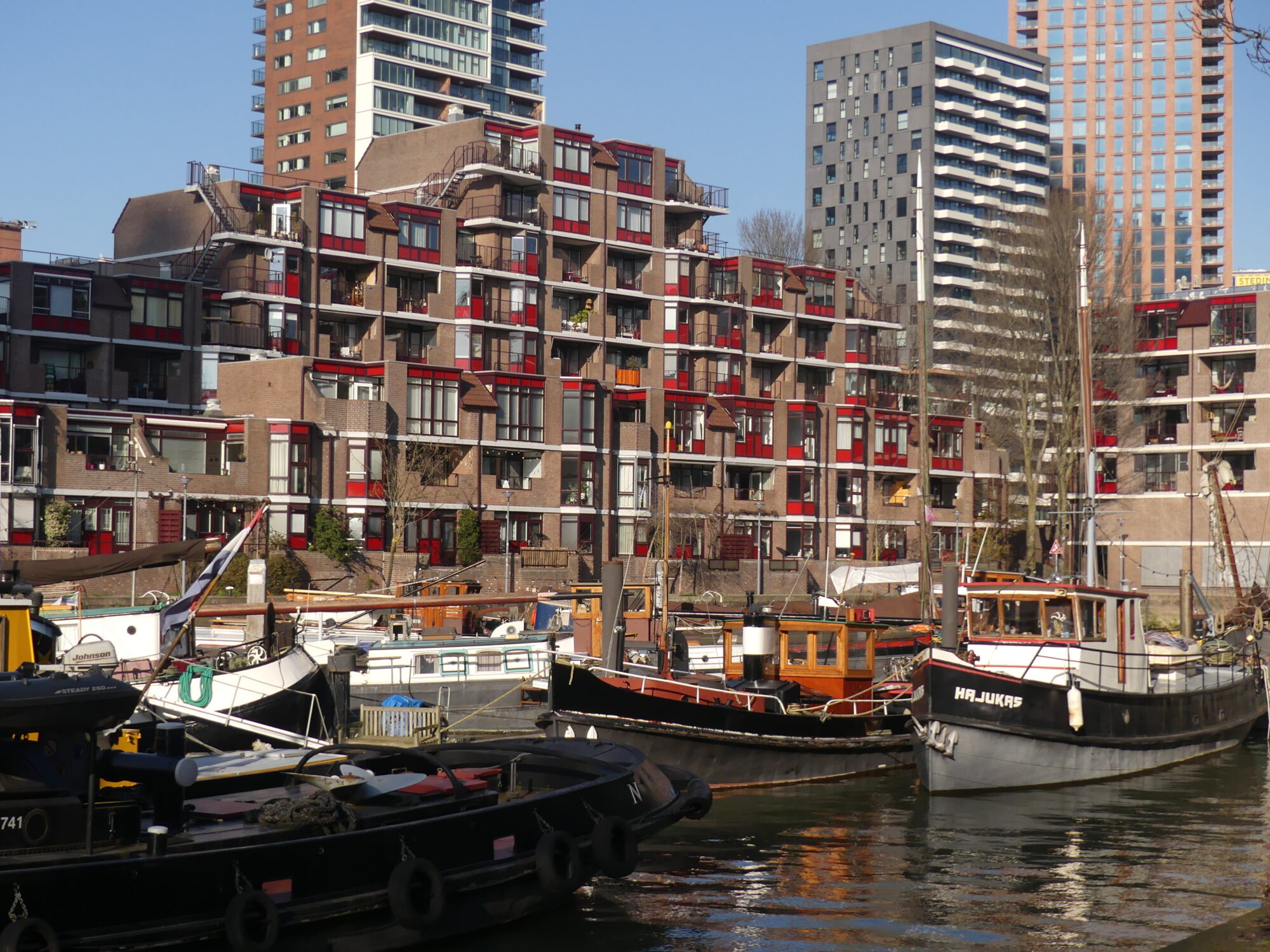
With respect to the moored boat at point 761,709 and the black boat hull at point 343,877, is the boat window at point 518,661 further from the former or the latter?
the black boat hull at point 343,877

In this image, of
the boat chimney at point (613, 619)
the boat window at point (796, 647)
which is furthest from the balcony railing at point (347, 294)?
the boat chimney at point (613, 619)

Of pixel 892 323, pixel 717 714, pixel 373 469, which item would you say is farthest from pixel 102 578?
pixel 892 323

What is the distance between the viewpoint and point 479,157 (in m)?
83.9

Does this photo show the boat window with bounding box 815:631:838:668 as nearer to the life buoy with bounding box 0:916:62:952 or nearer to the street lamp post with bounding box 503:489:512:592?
the life buoy with bounding box 0:916:62:952

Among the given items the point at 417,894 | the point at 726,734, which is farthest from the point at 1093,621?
the point at 417,894

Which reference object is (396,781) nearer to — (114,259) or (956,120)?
(114,259)

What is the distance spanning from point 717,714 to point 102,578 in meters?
40.3

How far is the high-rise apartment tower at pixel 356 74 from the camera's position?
400 feet

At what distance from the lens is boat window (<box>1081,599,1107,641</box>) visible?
2972cm

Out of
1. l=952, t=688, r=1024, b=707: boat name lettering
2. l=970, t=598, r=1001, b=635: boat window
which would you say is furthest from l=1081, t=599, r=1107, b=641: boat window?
l=952, t=688, r=1024, b=707: boat name lettering

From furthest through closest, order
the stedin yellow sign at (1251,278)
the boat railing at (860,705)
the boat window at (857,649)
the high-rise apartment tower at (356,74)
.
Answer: the stedin yellow sign at (1251,278), the high-rise apartment tower at (356,74), the boat window at (857,649), the boat railing at (860,705)

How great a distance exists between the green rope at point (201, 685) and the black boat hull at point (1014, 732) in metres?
13.9

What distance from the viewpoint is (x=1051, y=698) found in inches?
1101

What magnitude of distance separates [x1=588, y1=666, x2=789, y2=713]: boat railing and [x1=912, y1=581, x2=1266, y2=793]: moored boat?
115 inches
